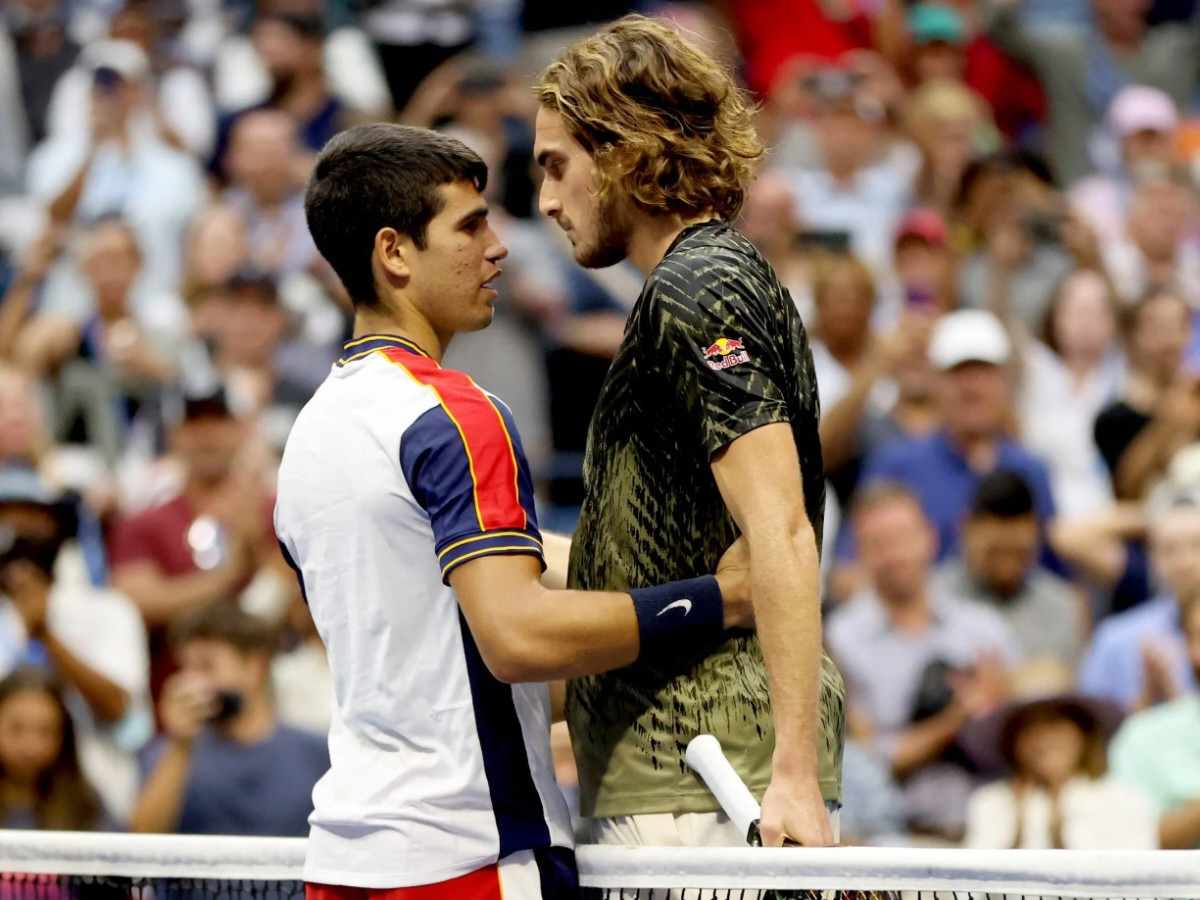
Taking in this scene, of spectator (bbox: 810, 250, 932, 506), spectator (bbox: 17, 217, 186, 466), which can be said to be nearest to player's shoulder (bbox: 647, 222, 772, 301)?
spectator (bbox: 810, 250, 932, 506)

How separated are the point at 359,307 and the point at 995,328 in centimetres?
513

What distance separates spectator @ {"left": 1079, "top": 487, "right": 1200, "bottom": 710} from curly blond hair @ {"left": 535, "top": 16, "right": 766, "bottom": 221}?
12.3 ft

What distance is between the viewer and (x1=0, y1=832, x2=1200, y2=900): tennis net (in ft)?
9.29

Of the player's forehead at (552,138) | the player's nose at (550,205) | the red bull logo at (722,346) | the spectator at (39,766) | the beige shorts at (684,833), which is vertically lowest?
the spectator at (39,766)

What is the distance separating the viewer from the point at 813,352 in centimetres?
675

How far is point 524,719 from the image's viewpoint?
3141 millimetres

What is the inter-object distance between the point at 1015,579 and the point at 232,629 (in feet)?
9.06

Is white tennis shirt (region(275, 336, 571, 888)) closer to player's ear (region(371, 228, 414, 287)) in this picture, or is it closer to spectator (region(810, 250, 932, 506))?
player's ear (region(371, 228, 414, 287))

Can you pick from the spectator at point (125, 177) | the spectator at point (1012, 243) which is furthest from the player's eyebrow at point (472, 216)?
the spectator at point (125, 177)

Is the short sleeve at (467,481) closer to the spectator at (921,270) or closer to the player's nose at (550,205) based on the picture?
the player's nose at (550,205)

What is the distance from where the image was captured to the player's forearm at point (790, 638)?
→ 2896 millimetres

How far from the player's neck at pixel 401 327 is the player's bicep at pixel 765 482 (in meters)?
0.61

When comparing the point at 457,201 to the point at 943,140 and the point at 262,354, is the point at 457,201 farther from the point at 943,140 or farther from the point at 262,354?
the point at 943,140

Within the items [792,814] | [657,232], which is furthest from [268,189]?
[792,814]
